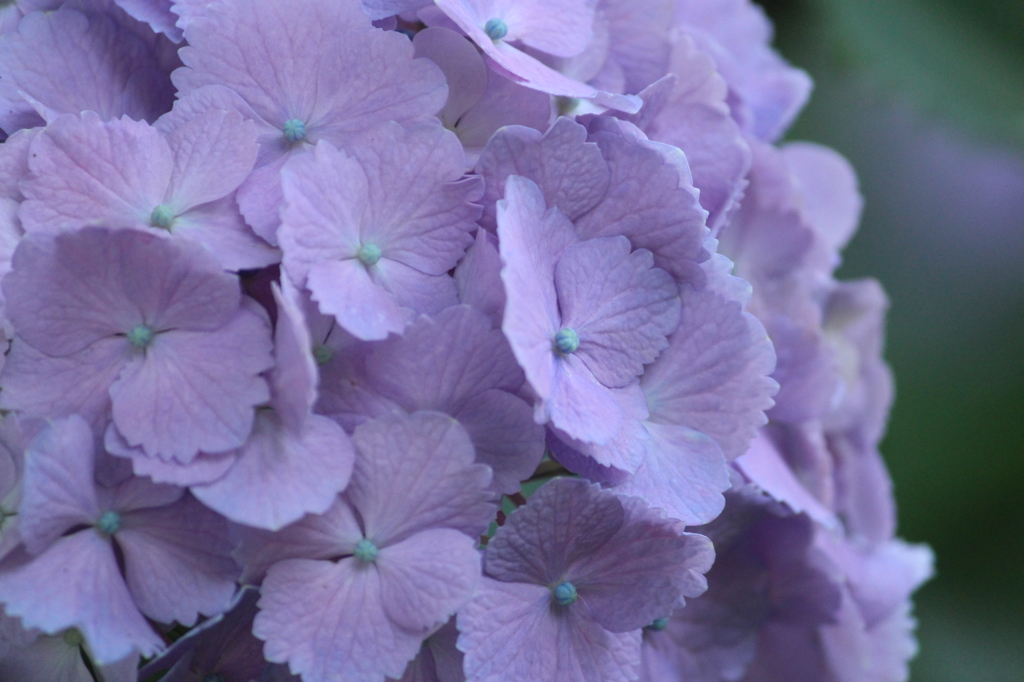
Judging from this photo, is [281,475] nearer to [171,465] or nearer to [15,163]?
[171,465]

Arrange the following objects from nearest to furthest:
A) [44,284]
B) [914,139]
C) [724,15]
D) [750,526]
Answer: [44,284]
[750,526]
[724,15]
[914,139]

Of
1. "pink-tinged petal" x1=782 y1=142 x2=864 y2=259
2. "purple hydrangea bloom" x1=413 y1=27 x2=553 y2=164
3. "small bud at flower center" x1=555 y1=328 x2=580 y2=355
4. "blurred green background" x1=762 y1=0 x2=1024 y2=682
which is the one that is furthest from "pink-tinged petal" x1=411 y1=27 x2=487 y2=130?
"blurred green background" x1=762 y1=0 x2=1024 y2=682

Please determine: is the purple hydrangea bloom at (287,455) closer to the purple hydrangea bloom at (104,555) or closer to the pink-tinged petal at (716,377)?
the purple hydrangea bloom at (104,555)

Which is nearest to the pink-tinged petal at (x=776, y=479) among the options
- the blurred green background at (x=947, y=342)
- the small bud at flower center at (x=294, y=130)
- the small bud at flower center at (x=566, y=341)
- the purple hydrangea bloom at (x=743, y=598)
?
the purple hydrangea bloom at (x=743, y=598)

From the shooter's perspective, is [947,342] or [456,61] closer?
[456,61]

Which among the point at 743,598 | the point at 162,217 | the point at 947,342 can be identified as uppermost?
the point at 162,217

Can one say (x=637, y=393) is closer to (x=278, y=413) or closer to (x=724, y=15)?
(x=278, y=413)

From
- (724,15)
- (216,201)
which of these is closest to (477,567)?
(216,201)

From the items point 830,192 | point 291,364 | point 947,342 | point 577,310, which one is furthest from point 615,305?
point 947,342
